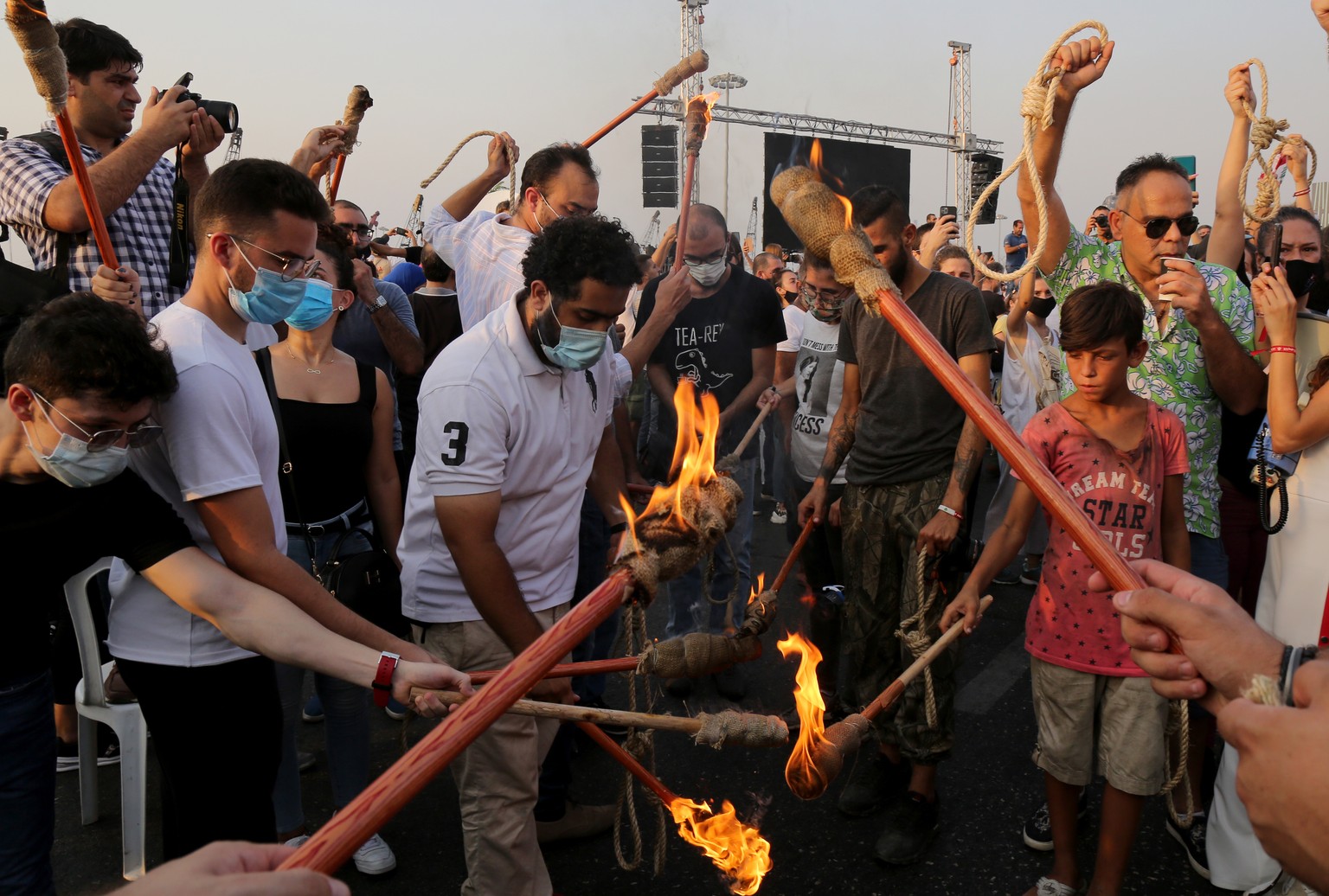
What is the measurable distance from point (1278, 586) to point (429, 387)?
3.07 meters

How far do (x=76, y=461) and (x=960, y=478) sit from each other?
302cm

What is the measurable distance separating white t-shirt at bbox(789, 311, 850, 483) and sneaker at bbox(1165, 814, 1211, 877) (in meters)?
2.56

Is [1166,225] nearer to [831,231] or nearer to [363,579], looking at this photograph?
[831,231]

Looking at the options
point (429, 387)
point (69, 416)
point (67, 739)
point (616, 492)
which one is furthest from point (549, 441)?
point (67, 739)

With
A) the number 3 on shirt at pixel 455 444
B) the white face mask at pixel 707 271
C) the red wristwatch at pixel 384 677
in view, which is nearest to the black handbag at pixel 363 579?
the number 3 on shirt at pixel 455 444

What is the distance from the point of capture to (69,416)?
220 cm

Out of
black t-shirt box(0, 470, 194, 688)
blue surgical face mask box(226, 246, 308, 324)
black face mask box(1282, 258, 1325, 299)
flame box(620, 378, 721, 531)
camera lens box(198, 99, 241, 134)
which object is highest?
camera lens box(198, 99, 241, 134)

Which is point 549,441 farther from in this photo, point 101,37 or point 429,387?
point 101,37

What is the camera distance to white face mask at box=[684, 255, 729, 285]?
5660 millimetres

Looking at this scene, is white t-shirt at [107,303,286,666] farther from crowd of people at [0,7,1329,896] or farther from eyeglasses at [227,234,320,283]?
eyeglasses at [227,234,320,283]

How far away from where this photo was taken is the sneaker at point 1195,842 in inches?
135

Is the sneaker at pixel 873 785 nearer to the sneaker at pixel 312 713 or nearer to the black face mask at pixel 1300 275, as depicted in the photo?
the black face mask at pixel 1300 275

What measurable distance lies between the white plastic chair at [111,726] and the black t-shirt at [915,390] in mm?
3146

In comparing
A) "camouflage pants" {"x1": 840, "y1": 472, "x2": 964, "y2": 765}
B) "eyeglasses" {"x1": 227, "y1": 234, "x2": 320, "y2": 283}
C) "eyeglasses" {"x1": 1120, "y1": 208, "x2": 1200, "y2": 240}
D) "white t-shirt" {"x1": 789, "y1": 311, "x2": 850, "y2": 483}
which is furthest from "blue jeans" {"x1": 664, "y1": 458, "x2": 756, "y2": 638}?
"eyeglasses" {"x1": 227, "y1": 234, "x2": 320, "y2": 283}
